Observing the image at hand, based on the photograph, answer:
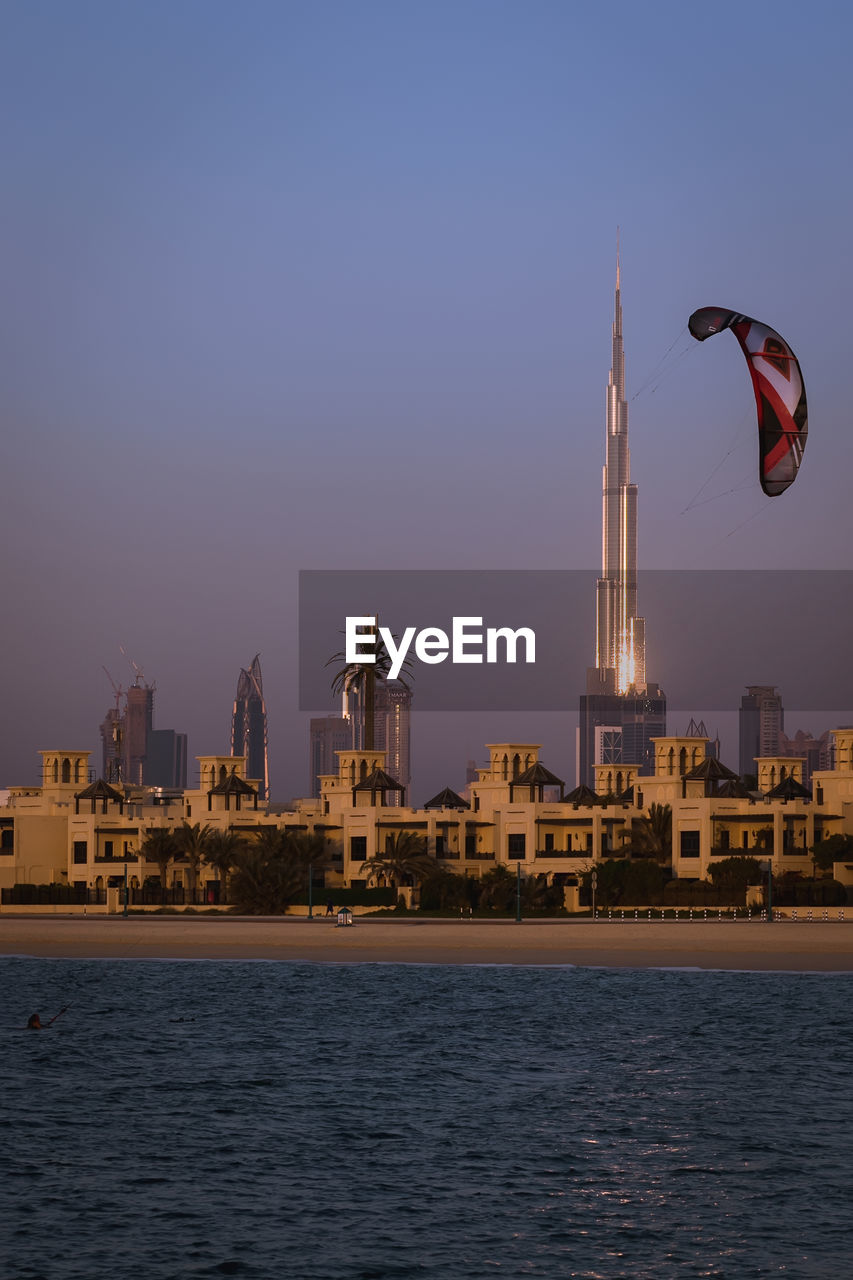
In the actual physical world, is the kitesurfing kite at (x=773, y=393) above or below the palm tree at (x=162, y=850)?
above

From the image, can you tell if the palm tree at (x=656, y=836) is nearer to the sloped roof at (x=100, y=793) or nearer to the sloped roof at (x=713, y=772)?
the sloped roof at (x=713, y=772)

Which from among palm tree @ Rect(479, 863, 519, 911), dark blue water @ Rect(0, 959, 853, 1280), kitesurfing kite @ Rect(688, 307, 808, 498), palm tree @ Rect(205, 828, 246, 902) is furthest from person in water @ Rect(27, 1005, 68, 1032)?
palm tree @ Rect(205, 828, 246, 902)

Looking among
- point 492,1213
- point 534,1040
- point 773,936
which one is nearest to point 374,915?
point 773,936

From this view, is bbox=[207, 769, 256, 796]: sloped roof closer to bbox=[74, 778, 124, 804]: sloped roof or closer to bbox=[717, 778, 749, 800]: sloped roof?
bbox=[74, 778, 124, 804]: sloped roof

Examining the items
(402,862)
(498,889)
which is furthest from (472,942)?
(402,862)

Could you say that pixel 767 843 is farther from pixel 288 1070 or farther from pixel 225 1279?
pixel 225 1279

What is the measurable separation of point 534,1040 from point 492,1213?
79.4 ft

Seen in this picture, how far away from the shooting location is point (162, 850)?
381ft

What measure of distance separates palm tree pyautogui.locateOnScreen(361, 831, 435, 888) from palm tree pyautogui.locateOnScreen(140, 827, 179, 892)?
43.8 ft

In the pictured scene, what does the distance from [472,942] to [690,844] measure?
2549cm

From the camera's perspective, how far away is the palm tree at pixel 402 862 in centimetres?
10994

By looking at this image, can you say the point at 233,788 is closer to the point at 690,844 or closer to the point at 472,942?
the point at 690,844

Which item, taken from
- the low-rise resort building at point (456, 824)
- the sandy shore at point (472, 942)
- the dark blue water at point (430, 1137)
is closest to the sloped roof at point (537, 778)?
the low-rise resort building at point (456, 824)

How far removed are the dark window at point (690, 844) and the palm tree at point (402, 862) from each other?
15.3m
